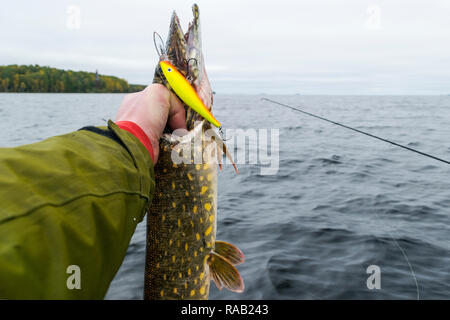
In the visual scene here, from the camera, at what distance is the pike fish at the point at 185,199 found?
2.15m

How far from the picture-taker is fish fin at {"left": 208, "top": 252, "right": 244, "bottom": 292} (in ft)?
7.55

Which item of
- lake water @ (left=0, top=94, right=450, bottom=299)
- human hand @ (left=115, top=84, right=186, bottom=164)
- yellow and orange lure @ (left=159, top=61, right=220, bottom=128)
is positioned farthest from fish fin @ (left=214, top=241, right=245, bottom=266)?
lake water @ (left=0, top=94, right=450, bottom=299)

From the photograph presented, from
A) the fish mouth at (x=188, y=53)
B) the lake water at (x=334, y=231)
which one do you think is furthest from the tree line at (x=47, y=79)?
the fish mouth at (x=188, y=53)

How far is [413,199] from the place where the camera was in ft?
21.4

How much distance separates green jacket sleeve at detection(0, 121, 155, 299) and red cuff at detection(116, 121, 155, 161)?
27cm

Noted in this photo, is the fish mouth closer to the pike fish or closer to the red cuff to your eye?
the pike fish

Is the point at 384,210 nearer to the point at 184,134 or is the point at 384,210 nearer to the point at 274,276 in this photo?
the point at 274,276

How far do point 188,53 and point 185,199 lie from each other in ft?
3.21

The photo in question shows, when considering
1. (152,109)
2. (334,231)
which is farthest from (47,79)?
(152,109)

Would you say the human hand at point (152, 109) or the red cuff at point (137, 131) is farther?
the human hand at point (152, 109)

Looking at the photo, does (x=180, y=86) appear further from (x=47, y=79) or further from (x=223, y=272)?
(x=47, y=79)

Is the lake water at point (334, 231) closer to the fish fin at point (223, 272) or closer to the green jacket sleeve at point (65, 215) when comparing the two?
the fish fin at point (223, 272)

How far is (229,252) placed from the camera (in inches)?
94.3

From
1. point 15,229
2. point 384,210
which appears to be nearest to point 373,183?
point 384,210
